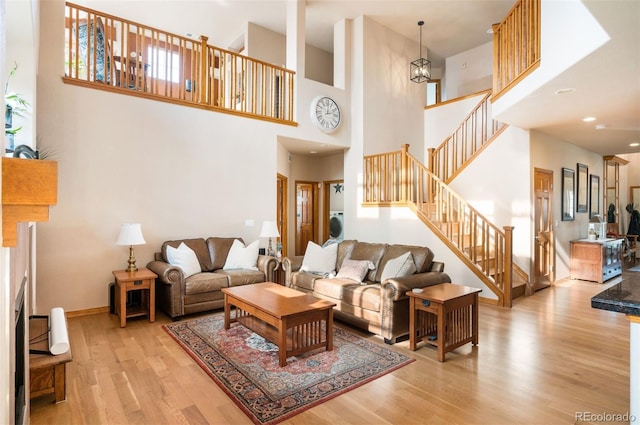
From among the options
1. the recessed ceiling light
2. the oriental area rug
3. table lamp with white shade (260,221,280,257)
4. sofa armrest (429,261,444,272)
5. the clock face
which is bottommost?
the oriental area rug

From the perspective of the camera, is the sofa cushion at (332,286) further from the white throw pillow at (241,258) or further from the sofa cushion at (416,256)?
the white throw pillow at (241,258)

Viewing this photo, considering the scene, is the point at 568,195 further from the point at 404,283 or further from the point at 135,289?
the point at 135,289

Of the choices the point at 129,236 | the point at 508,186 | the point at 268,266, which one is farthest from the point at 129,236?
the point at 508,186

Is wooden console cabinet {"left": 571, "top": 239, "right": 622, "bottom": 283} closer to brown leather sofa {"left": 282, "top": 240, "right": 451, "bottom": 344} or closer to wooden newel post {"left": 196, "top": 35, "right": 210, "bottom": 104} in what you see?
brown leather sofa {"left": 282, "top": 240, "right": 451, "bottom": 344}

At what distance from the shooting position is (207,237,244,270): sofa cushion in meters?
5.05

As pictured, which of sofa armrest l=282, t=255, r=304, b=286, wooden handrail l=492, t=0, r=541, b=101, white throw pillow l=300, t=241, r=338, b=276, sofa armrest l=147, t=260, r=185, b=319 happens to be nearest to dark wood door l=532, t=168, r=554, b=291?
wooden handrail l=492, t=0, r=541, b=101

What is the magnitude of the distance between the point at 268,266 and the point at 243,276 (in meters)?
0.41

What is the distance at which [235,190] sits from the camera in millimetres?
5688

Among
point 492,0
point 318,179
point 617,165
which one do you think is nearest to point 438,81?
point 492,0

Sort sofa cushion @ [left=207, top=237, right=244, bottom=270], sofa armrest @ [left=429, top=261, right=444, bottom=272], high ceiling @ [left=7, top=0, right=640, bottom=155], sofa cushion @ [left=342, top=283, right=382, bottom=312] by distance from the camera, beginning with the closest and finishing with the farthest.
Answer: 1. high ceiling @ [left=7, top=0, right=640, bottom=155]
2. sofa cushion @ [left=342, top=283, right=382, bottom=312]
3. sofa armrest @ [left=429, top=261, right=444, bottom=272]
4. sofa cushion @ [left=207, top=237, right=244, bottom=270]

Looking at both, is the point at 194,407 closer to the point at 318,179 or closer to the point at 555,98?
the point at 555,98

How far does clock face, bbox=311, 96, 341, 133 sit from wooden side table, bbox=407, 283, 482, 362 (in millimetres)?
4039

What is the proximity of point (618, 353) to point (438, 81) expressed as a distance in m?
7.66

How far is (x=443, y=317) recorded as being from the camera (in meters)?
3.10
